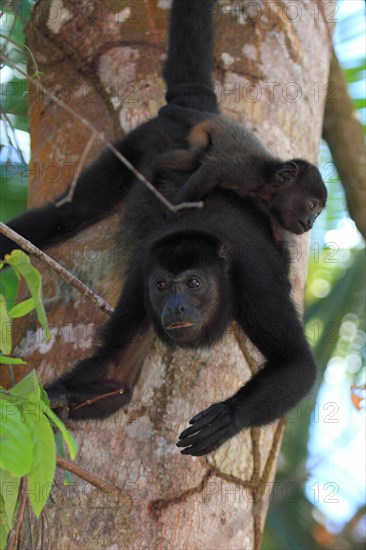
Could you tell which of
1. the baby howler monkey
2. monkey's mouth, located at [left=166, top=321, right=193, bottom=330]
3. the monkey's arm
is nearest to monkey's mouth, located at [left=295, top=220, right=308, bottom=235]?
the baby howler monkey

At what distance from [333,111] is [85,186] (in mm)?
1696

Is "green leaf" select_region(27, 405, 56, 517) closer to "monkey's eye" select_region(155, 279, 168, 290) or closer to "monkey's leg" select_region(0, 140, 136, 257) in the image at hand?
"monkey's eye" select_region(155, 279, 168, 290)

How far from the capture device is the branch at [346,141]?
4160mm

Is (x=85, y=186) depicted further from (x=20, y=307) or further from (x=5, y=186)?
(x=5, y=186)

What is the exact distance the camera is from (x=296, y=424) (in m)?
6.10

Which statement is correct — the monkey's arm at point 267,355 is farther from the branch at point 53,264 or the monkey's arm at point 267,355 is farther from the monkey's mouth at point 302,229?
the branch at point 53,264

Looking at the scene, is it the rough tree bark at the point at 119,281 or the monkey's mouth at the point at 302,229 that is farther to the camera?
the monkey's mouth at the point at 302,229

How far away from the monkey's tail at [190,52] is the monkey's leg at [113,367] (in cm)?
88

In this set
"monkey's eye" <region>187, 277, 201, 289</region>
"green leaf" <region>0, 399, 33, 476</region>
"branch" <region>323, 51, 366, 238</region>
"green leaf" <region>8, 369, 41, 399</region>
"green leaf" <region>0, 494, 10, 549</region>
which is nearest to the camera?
"green leaf" <region>0, 399, 33, 476</region>

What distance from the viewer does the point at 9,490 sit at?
1.79 meters

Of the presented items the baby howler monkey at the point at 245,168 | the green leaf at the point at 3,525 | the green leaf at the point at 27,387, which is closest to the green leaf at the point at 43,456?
the green leaf at the point at 27,387

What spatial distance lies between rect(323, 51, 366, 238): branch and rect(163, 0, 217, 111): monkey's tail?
3.69ft

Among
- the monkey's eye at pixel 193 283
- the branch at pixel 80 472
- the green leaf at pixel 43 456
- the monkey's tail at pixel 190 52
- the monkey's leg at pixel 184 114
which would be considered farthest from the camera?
the monkey's tail at pixel 190 52

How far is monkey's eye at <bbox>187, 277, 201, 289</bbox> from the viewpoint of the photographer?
2.99 meters
